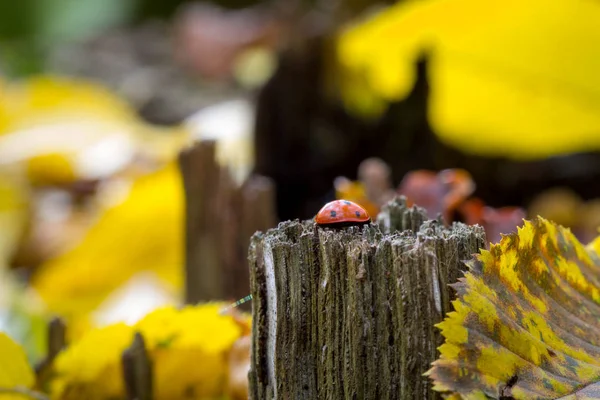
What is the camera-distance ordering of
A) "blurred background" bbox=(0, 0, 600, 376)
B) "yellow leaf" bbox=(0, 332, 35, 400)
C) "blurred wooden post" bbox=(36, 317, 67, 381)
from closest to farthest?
"yellow leaf" bbox=(0, 332, 35, 400), "blurred wooden post" bbox=(36, 317, 67, 381), "blurred background" bbox=(0, 0, 600, 376)

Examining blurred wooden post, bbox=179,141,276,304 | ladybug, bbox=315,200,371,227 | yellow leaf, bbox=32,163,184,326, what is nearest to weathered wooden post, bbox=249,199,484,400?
ladybug, bbox=315,200,371,227

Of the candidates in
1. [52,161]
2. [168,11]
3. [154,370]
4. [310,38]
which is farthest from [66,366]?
[168,11]

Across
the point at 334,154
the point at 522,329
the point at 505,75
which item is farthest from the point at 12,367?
the point at 505,75

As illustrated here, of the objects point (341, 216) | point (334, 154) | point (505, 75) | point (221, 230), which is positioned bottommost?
point (341, 216)

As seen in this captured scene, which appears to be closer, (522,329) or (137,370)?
(522,329)

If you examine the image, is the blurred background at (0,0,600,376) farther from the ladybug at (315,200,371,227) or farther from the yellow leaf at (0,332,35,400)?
the ladybug at (315,200,371,227)

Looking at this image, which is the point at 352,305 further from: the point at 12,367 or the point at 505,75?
the point at 505,75
